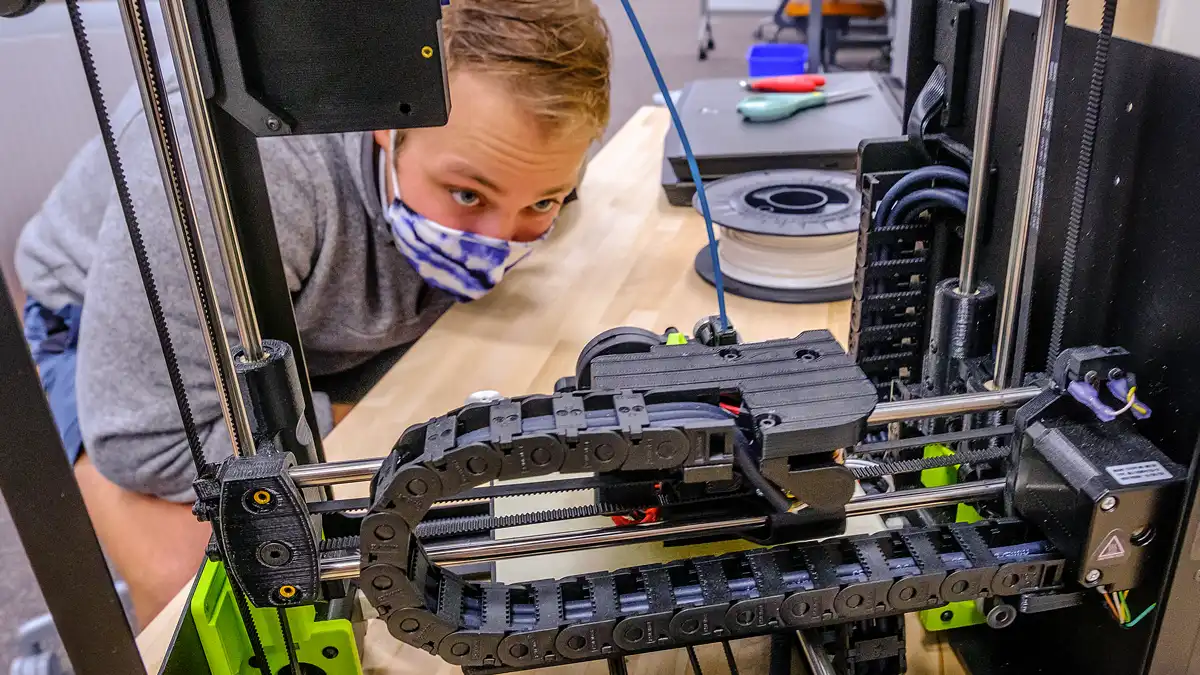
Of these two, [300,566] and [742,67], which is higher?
[300,566]

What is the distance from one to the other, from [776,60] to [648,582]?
1504mm

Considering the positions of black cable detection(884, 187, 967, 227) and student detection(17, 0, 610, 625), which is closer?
black cable detection(884, 187, 967, 227)

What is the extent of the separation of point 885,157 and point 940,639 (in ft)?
1.20

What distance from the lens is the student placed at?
0.90m

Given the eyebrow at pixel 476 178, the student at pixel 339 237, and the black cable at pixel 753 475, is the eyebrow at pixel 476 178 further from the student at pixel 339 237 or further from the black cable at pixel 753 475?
the black cable at pixel 753 475

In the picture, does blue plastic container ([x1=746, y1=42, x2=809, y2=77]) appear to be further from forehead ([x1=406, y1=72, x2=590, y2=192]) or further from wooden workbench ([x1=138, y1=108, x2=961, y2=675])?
forehead ([x1=406, y1=72, x2=590, y2=192])

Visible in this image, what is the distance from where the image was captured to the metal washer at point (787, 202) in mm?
1037

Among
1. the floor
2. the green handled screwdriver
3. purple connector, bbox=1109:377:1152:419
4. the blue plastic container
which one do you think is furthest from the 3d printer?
the floor

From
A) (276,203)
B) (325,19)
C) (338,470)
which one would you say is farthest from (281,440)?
(276,203)

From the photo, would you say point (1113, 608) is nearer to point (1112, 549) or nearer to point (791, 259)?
point (1112, 549)

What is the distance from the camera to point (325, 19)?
42 cm

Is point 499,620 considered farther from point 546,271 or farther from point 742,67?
point 742,67

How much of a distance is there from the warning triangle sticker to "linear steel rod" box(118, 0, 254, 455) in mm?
451

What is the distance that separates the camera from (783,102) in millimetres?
1424
